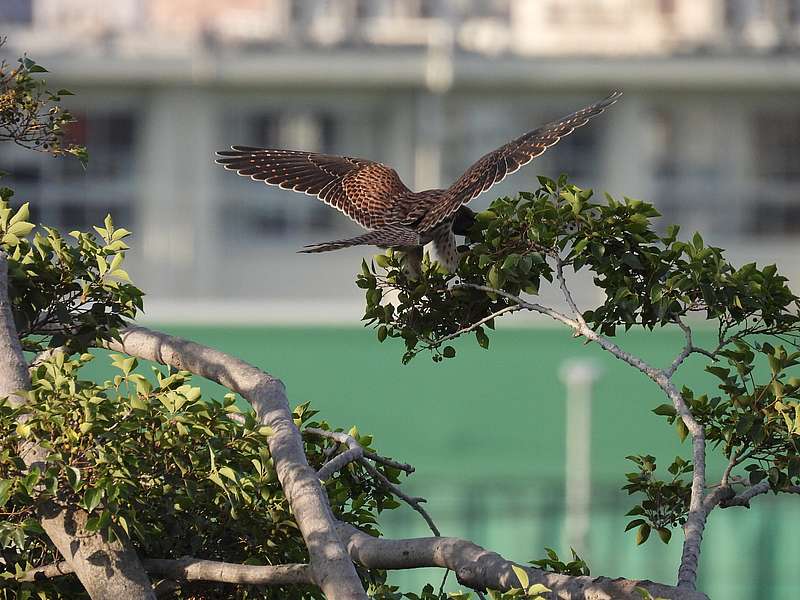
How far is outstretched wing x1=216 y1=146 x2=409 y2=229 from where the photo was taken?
480cm

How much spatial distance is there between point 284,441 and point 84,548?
0.52 metres

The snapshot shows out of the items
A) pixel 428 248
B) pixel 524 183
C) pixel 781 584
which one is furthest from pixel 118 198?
pixel 428 248

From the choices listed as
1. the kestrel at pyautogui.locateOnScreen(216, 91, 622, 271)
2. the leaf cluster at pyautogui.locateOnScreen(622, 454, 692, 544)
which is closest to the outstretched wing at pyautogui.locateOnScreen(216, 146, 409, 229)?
the kestrel at pyautogui.locateOnScreen(216, 91, 622, 271)

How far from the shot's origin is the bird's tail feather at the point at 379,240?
3809mm

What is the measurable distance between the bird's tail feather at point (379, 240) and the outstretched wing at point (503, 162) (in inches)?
2.4

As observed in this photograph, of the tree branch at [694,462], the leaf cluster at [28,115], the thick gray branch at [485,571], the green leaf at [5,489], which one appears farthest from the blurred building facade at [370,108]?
the green leaf at [5,489]

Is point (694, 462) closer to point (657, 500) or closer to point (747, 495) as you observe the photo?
point (747, 495)

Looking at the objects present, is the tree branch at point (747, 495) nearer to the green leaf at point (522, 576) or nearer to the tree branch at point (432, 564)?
the tree branch at point (432, 564)

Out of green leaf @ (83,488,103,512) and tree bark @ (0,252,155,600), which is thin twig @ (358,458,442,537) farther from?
green leaf @ (83,488,103,512)

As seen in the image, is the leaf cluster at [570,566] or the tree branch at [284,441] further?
the leaf cluster at [570,566]

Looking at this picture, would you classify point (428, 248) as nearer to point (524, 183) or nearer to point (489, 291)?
point (489, 291)

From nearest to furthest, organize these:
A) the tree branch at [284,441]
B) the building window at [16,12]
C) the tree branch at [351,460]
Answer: the tree branch at [284,441] → the tree branch at [351,460] → the building window at [16,12]

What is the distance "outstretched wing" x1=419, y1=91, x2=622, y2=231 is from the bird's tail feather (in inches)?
2.4

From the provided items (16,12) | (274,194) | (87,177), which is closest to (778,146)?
(274,194)
